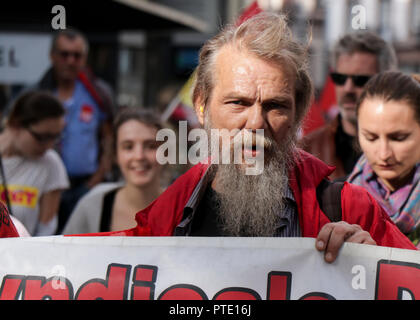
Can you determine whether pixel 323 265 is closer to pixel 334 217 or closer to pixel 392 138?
pixel 334 217

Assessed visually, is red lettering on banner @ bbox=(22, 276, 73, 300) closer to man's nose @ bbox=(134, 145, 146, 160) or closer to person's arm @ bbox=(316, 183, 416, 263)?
person's arm @ bbox=(316, 183, 416, 263)

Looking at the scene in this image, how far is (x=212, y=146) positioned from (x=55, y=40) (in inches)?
159

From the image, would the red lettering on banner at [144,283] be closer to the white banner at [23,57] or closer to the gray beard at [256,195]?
the gray beard at [256,195]

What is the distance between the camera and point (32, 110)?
5.04m

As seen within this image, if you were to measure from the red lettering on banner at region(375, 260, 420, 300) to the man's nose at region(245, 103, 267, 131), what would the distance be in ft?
1.91

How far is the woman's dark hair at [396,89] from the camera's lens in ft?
9.46

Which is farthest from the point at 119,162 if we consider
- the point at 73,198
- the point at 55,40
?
the point at 55,40

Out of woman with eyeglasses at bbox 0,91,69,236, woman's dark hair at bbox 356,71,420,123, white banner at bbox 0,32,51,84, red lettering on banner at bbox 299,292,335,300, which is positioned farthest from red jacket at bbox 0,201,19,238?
white banner at bbox 0,32,51,84

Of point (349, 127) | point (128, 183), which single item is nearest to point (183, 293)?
point (349, 127)

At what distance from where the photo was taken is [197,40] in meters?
14.9

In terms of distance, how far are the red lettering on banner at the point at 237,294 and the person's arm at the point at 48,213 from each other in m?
3.01

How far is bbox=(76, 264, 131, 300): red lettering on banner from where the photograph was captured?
2.28 metres

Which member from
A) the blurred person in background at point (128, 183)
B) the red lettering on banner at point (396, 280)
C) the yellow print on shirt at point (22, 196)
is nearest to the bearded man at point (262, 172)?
the red lettering on banner at point (396, 280)
